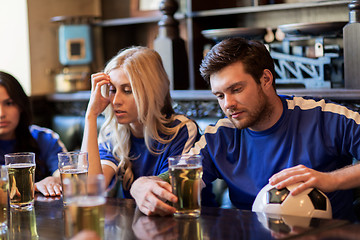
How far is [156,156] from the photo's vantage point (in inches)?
92.0

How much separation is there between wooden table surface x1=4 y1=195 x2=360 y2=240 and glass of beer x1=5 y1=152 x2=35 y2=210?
0.07 m

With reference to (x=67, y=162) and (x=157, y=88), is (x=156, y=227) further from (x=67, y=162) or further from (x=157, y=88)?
(x=157, y=88)

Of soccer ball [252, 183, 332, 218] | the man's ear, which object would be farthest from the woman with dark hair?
soccer ball [252, 183, 332, 218]

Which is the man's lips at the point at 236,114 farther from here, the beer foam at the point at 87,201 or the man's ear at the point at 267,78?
the beer foam at the point at 87,201

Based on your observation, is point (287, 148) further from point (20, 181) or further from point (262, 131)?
point (20, 181)

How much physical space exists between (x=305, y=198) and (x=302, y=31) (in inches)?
59.1

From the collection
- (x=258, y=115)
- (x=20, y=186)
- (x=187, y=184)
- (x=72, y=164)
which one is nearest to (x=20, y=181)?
(x=20, y=186)

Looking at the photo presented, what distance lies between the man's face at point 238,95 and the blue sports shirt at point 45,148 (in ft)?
3.32

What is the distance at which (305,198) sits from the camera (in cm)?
156

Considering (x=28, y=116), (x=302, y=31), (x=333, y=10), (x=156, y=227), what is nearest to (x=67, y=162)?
(x=156, y=227)

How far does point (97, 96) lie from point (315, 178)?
3.59ft

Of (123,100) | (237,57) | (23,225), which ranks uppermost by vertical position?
(237,57)

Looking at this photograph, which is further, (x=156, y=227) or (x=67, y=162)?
(x=67, y=162)

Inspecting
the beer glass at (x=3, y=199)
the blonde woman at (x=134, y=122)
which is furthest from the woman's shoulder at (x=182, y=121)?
the beer glass at (x=3, y=199)
